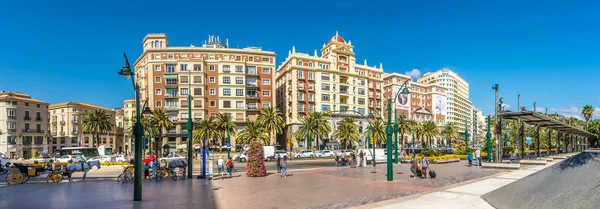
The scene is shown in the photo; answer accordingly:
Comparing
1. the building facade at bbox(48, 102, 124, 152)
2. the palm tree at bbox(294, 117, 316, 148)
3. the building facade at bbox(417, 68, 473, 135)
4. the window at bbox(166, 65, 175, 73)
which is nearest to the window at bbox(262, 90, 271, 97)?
the palm tree at bbox(294, 117, 316, 148)

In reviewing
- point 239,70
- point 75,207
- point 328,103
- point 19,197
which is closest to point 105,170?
point 19,197

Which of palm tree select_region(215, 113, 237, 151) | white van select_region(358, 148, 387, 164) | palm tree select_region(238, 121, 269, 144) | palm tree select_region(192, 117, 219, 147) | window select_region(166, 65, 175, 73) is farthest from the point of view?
window select_region(166, 65, 175, 73)

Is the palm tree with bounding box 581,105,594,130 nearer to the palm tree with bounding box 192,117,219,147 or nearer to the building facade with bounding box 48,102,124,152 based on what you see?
the palm tree with bounding box 192,117,219,147

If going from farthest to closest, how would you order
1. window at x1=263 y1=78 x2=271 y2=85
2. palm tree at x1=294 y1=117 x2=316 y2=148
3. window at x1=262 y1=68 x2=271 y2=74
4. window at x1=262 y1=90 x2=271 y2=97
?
window at x1=262 y1=68 x2=271 y2=74
window at x1=263 y1=78 x2=271 y2=85
window at x1=262 y1=90 x2=271 y2=97
palm tree at x1=294 y1=117 x2=316 y2=148

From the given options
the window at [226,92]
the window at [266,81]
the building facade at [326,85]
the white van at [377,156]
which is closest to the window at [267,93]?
the window at [266,81]

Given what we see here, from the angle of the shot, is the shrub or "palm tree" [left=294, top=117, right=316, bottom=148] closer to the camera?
the shrub

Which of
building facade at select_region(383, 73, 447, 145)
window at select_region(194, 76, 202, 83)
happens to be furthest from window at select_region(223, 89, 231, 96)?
building facade at select_region(383, 73, 447, 145)

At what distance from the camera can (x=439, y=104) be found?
11700 centimetres

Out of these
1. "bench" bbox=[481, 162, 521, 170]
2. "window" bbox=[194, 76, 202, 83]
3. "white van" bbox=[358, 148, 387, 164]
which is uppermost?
"window" bbox=[194, 76, 202, 83]

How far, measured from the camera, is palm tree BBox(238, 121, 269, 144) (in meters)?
54.0

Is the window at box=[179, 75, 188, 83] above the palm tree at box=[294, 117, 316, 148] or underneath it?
above

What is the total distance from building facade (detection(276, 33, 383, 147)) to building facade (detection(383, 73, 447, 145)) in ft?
75.1

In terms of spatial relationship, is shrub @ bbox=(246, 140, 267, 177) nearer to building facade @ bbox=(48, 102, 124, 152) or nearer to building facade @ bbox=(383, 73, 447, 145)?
building facade @ bbox=(48, 102, 124, 152)

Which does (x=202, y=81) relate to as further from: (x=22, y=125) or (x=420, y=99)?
(x=420, y=99)
